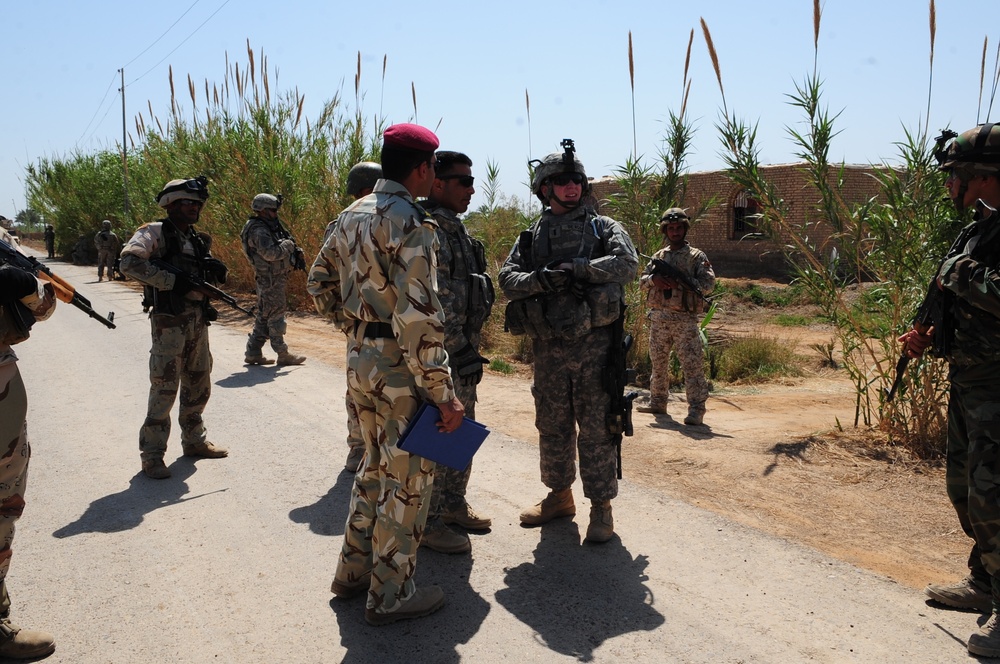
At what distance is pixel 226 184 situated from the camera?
591 inches

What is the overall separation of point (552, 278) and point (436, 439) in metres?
1.18

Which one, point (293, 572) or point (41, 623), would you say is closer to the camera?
point (41, 623)

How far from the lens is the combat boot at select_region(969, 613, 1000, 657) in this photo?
2.85 m

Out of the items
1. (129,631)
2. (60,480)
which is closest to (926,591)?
(129,631)

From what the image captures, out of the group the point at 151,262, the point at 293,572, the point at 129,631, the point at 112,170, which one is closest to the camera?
the point at 129,631

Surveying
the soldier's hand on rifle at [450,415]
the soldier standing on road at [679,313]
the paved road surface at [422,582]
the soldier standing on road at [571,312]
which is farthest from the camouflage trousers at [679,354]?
the soldier's hand on rifle at [450,415]

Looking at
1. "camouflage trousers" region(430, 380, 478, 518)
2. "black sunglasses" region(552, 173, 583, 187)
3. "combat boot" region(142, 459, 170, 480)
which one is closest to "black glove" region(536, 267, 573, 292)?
"black sunglasses" region(552, 173, 583, 187)

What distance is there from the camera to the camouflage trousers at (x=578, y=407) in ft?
13.0

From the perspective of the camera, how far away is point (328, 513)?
4.46m

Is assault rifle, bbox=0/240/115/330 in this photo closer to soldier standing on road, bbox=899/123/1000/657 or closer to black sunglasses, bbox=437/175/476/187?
black sunglasses, bbox=437/175/476/187

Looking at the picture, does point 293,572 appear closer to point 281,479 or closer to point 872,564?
point 281,479

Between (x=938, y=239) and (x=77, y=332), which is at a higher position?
(x=938, y=239)

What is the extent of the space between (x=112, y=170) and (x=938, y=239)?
95.5 ft

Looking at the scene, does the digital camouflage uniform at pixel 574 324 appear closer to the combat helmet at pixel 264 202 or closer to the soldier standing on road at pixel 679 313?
the soldier standing on road at pixel 679 313
